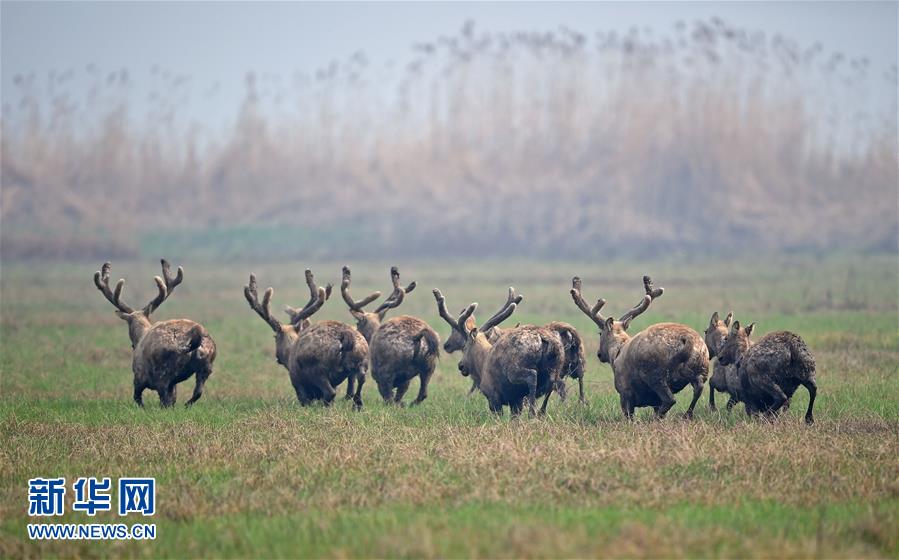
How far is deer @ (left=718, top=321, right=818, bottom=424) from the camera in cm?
1434

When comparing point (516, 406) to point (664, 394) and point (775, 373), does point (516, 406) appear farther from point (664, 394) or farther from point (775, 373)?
point (775, 373)

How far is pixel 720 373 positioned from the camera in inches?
622

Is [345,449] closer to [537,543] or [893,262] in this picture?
[537,543]

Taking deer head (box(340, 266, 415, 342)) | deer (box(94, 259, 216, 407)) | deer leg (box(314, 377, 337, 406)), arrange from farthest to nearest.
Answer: deer head (box(340, 266, 415, 342))
deer leg (box(314, 377, 337, 406))
deer (box(94, 259, 216, 407))

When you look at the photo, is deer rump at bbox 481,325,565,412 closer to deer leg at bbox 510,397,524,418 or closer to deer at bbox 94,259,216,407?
deer leg at bbox 510,397,524,418

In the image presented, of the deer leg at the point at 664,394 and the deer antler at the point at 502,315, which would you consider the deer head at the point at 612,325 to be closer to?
the deer antler at the point at 502,315

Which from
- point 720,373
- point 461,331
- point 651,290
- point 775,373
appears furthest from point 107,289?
point 775,373

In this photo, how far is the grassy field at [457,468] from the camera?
975 centimetres

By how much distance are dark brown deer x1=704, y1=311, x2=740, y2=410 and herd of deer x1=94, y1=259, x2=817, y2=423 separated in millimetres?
18

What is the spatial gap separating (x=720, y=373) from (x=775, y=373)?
4.42ft

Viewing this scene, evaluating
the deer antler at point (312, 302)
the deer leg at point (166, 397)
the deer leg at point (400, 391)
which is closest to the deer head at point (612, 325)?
the deer leg at point (400, 391)

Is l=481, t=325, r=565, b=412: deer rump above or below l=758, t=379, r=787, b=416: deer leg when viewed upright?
above

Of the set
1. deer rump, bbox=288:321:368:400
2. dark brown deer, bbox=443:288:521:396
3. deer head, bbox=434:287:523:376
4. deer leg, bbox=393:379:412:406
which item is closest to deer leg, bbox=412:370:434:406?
deer leg, bbox=393:379:412:406

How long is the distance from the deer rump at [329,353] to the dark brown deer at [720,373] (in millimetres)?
4513
